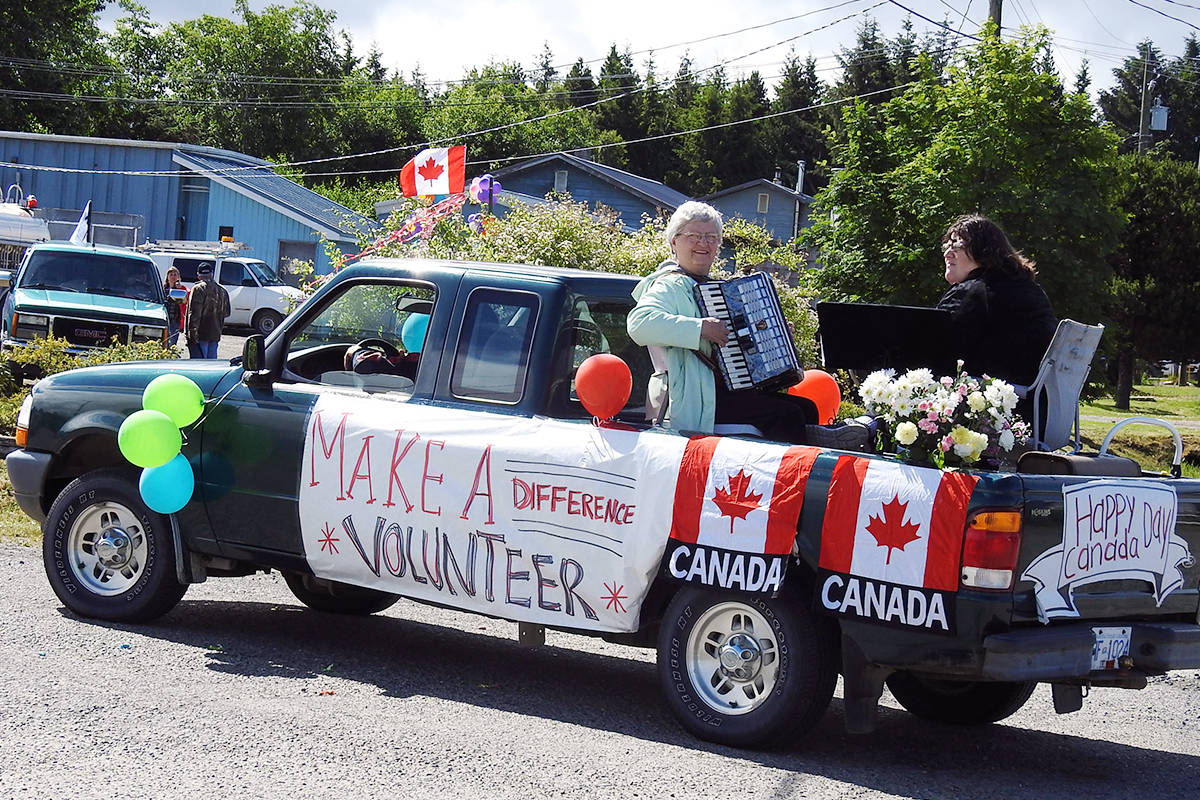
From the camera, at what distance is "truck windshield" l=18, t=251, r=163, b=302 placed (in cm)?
1877

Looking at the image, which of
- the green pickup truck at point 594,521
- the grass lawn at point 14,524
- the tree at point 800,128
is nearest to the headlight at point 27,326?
the grass lawn at point 14,524

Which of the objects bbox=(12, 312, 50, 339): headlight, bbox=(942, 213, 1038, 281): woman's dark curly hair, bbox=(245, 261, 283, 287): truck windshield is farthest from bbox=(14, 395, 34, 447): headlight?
bbox=(245, 261, 283, 287): truck windshield

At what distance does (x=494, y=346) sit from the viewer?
6.38 meters

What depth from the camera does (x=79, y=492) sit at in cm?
721

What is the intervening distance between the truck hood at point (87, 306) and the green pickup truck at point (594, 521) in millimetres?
11446

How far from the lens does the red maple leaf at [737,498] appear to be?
5.52 metres

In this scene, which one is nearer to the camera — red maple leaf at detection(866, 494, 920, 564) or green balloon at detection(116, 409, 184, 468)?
red maple leaf at detection(866, 494, 920, 564)

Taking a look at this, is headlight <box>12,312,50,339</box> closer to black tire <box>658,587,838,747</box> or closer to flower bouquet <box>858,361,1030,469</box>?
black tire <box>658,587,838,747</box>

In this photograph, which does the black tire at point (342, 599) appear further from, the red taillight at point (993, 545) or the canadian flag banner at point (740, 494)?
the red taillight at point (993, 545)

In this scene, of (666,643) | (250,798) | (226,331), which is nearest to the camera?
(250,798)

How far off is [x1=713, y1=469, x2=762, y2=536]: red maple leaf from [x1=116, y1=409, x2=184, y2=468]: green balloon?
2835 mm

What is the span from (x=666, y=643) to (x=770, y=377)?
49.1 inches

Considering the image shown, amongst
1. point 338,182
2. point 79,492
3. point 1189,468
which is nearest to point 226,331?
point 1189,468

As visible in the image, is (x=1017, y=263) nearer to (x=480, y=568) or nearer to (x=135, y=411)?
(x=480, y=568)
